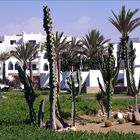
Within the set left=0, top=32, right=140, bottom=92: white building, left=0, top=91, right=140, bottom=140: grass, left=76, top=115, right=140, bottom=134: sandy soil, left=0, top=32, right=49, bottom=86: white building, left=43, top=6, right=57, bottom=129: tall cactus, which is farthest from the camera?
left=0, top=32, right=49, bottom=86: white building

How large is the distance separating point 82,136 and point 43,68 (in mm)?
70211

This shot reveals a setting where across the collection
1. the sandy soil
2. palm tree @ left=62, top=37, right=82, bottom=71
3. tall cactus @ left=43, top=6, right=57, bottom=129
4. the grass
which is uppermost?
palm tree @ left=62, top=37, right=82, bottom=71

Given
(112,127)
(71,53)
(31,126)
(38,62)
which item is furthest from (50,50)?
(38,62)

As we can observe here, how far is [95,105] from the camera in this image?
88.7 ft

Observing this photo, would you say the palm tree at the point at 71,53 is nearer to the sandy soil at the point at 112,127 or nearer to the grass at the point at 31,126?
the grass at the point at 31,126

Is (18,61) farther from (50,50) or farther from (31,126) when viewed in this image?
(31,126)

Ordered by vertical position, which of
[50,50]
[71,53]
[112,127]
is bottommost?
[112,127]

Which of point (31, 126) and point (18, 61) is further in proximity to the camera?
point (18, 61)

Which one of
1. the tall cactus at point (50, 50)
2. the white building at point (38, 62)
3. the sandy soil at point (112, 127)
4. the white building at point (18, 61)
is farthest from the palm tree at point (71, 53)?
the tall cactus at point (50, 50)

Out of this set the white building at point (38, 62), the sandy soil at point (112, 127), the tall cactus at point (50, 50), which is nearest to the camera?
the tall cactus at point (50, 50)

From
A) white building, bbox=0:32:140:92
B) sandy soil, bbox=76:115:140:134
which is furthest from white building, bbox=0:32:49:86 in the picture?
sandy soil, bbox=76:115:140:134

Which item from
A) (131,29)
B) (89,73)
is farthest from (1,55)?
(131,29)

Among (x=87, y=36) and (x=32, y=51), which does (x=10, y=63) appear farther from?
(x=87, y=36)

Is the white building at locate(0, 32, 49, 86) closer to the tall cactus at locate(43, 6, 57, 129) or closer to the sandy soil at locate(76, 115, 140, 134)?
the sandy soil at locate(76, 115, 140, 134)
